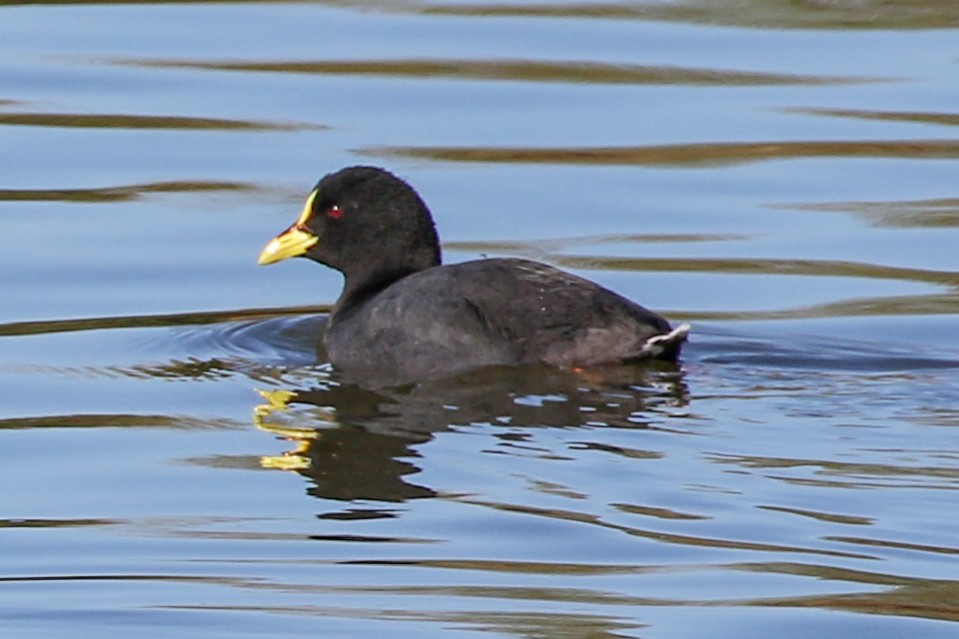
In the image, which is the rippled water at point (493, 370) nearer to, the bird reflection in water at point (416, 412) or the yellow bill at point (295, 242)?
the bird reflection in water at point (416, 412)

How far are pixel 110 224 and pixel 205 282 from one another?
114cm

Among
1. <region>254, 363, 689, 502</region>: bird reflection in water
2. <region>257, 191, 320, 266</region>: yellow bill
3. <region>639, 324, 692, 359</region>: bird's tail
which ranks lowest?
<region>254, 363, 689, 502</region>: bird reflection in water

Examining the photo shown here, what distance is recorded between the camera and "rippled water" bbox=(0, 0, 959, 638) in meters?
6.78

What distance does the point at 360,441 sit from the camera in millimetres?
8445

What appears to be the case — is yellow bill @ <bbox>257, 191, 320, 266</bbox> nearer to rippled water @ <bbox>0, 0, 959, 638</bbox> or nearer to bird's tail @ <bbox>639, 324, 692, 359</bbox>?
rippled water @ <bbox>0, 0, 959, 638</bbox>

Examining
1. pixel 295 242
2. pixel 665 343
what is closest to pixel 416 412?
pixel 665 343

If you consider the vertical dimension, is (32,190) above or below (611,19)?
below

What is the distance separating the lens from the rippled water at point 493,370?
22.2 ft

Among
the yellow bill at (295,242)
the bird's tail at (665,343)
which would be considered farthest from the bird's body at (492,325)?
the yellow bill at (295,242)

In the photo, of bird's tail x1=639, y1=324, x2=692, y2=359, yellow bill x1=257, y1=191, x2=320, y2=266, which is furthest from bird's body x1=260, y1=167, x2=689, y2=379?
yellow bill x1=257, y1=191, x2=320, y2=266

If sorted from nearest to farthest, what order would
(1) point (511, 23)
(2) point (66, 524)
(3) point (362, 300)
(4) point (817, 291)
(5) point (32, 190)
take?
(2) point (66, 524), (3) point (362, 300), (4) point (817, 291), (5) point (32, 190), (1) point (511, 23)

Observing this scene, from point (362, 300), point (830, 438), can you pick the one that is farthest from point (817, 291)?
point (830, 438)

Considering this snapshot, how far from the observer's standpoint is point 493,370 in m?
9.31

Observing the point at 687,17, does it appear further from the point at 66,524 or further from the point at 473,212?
the point at 66,524
